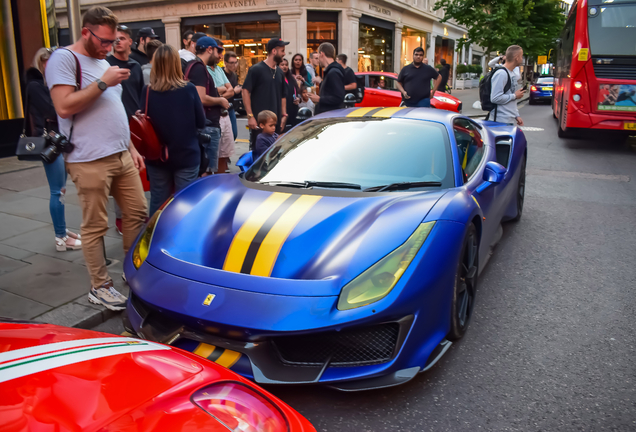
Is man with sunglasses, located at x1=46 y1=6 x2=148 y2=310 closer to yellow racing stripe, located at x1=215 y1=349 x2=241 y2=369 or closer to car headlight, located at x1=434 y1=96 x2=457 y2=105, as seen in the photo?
yellow racing stripe, located at x1=215 y1=349 x2=241 y2=369

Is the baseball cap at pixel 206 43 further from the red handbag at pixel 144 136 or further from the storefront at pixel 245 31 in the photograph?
the storefront at pixel 245 31

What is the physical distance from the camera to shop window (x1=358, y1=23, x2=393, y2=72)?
28.6 m

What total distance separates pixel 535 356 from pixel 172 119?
3.05 m

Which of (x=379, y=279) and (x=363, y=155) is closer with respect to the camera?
(x=379, y=279)

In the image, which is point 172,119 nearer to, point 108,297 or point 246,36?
point 108,297

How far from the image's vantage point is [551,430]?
2.29 metres

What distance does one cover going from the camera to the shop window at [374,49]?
28.6 m

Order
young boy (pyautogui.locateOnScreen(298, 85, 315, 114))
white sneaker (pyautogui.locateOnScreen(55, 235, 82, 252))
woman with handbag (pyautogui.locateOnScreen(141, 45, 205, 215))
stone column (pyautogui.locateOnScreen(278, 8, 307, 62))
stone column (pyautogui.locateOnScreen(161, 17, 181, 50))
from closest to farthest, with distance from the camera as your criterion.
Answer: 1. woman with handbag (pyautogui.locateOnScreen(141, 45, 205, 215))
2. white sneaker (pyautogui.locateOnScreen(55, 235, 82, 252))
3. young boy (pyautogui.locateOnScreen(298, 85, 315, 114))
4. stone column (pyautogui.locateOnScreen(278, 8, 307, 62))
5. stone column (pyautogui.locateOnScreen(161, 17, 181, 50))

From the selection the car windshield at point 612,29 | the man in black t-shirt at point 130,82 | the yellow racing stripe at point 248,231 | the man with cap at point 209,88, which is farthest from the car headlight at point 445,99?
the yellow racing stripe at point 248,231

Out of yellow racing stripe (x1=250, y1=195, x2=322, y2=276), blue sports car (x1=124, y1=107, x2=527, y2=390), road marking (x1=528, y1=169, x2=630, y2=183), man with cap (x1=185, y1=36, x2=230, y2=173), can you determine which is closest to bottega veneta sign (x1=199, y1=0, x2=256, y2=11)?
road marking (x1=528, y1=169, x2=630, y2=183)

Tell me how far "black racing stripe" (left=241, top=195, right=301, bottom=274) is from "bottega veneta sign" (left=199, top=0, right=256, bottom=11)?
25.3 metres

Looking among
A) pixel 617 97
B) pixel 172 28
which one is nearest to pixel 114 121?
pixel 617 97

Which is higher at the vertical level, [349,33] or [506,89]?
[349,33]

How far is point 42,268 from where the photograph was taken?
13.9 feet
